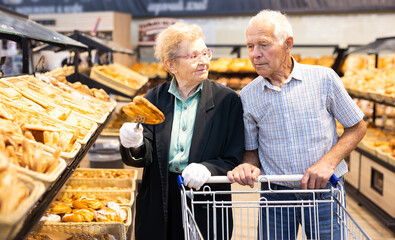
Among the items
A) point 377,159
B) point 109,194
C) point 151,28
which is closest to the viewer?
point 109,194

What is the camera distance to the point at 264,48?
1930mm

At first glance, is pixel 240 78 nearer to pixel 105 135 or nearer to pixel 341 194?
pixel 105 135

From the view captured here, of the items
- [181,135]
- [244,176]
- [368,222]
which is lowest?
[368,222]

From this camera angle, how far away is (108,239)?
2244mm

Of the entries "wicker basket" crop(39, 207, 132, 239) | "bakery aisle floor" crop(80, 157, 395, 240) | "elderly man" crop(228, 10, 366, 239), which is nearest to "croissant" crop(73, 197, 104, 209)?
"wicker basket" crop(39, 207, 132, 239)

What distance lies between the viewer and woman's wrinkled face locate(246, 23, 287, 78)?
192 cm

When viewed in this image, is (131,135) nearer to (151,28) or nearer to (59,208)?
(59,208)

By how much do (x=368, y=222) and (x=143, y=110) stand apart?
325 centimetres

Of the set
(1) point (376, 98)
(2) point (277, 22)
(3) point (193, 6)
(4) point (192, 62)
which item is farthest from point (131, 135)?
(3) point (193, 6)

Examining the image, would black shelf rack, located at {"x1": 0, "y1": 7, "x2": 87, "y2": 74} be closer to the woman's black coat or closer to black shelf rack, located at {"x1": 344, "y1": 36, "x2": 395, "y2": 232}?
the woman's black coat

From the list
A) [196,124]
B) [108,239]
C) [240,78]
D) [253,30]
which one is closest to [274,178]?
[196,124]

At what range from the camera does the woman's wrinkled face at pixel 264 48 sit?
6.28ft

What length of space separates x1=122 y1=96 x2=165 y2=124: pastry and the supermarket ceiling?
22.5ft

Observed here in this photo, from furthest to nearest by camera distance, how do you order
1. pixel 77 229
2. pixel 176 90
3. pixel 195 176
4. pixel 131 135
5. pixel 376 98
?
pixel 376 98
pixel 77 229
pixel 176 90
pixel 131 135
pixel 195 176
